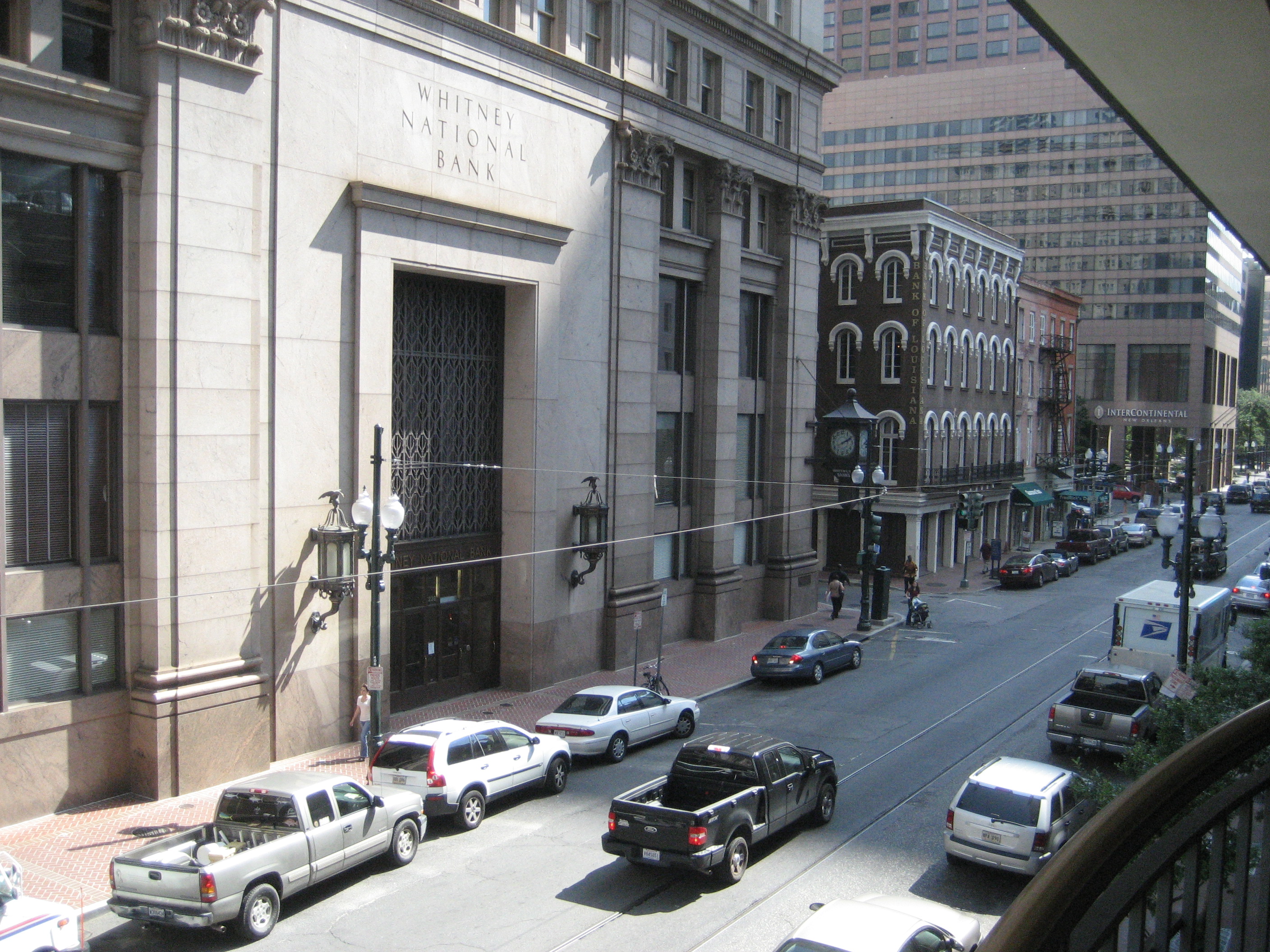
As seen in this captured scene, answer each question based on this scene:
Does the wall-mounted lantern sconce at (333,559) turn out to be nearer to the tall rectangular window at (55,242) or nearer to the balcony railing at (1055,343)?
the tall rectangular window at (55,242)

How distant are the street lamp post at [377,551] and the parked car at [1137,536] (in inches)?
2103

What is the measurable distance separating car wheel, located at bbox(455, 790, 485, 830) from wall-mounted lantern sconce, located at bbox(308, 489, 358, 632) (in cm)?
531

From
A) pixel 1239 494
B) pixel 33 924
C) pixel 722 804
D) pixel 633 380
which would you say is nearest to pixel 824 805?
pixel 722 804

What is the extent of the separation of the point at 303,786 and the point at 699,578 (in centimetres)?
2093

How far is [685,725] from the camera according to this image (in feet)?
81.9

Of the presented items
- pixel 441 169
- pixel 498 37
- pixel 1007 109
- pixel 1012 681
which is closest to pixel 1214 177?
pixel 441 169

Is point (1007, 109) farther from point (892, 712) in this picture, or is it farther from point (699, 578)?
point (892, 712)

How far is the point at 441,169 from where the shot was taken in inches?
976

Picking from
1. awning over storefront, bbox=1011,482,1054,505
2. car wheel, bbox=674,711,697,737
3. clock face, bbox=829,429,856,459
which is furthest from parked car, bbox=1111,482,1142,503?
car wheel, bbox=674,711,697,737

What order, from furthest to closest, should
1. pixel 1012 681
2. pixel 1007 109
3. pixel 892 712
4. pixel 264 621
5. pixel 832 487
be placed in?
pixel 1007 109 < pixel 832 487 < pixel 1012 681 < pixel 892 712 < pixel 264 621

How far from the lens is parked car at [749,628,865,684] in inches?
1158

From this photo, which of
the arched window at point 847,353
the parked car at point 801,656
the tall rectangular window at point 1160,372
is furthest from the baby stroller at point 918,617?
the tall rectangular window at point 1160,372

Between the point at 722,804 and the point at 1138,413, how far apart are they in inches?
3443

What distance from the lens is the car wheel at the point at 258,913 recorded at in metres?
14.0
